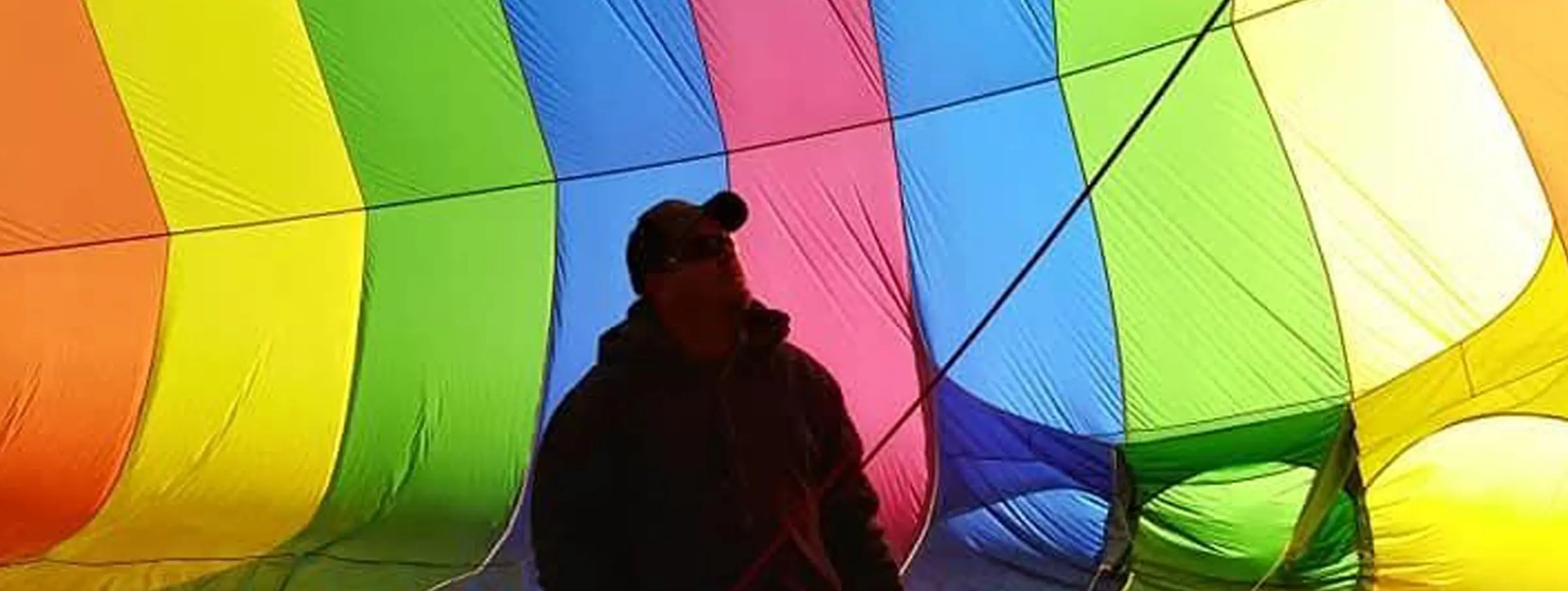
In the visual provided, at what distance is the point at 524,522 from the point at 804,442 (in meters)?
2.00

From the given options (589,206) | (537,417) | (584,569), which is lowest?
(584,569)

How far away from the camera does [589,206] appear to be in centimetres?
400

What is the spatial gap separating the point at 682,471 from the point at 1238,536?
219cm

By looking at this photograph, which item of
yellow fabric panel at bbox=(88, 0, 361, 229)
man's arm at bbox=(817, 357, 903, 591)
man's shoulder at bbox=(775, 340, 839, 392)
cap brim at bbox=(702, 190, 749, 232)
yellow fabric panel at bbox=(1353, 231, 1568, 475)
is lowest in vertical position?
man's arm at bbox=(817, 357, 903, 591)

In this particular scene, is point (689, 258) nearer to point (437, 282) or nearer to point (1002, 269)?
point (437, 282)

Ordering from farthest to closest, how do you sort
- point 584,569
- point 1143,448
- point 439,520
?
point 1143,448 → point 439,520 → point 584,569

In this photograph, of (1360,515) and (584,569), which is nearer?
(584,569)

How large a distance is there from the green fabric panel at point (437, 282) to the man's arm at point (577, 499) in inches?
73.6

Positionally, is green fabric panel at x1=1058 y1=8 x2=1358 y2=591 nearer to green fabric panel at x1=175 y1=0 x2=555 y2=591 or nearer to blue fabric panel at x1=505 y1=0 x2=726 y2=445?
blue fabric panel at x1=505 y1=0 x2=726 y2=445

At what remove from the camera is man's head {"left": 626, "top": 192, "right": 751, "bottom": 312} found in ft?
6.39

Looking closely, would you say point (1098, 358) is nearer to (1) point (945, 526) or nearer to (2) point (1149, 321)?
(2) point (1149, 321)

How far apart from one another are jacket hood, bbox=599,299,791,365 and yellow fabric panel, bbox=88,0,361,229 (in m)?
1.89

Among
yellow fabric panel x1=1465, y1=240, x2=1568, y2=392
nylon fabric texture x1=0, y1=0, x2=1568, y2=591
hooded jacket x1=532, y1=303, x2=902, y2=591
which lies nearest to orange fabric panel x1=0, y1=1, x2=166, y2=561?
nylon fabric texture x1=0, y1=0, x2=1568, y2=591

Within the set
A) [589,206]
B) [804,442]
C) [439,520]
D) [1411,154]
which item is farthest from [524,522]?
[804,442]
